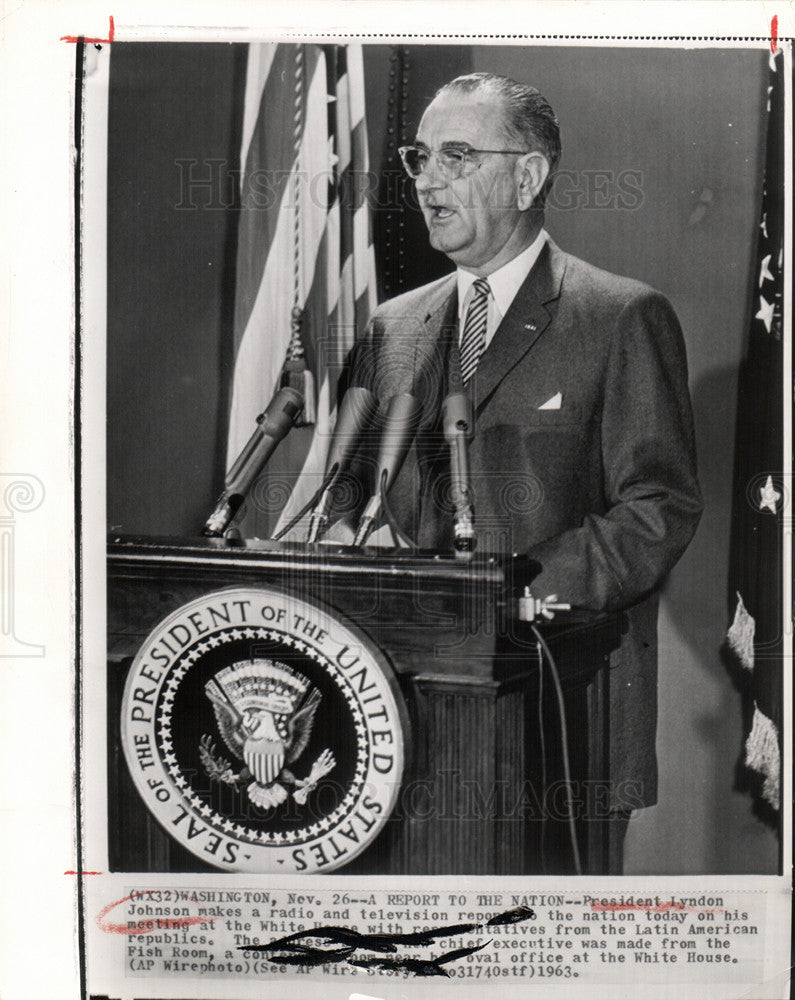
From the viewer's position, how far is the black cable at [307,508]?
2.07 metres

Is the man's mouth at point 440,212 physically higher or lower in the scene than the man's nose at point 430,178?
lower

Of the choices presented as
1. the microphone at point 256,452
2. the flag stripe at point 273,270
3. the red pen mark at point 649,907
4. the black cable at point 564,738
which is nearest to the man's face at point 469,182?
the flag stripe at point 273,270

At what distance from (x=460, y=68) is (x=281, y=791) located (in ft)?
5.09

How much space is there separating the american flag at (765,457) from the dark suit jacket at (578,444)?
0.12 metres

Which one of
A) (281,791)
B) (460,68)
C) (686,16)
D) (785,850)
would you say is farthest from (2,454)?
(785,850)

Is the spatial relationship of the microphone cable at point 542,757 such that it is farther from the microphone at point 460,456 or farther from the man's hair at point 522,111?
the man's hair at point 522,111

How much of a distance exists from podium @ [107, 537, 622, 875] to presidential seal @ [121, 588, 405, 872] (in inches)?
1.3

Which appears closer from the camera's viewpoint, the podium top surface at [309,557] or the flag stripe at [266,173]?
the podium top surface at [309,557]

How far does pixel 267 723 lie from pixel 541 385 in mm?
901

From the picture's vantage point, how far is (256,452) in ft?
6.81

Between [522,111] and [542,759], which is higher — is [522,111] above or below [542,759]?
above

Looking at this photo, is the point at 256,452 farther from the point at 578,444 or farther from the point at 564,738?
→ the point at 564,738

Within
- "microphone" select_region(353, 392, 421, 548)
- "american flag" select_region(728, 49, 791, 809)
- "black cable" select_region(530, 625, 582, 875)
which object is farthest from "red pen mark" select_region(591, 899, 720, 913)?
"microphone" select_region(353, 392, 421, 548)

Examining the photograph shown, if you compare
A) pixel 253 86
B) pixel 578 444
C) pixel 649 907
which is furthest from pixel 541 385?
pixel 649 907
